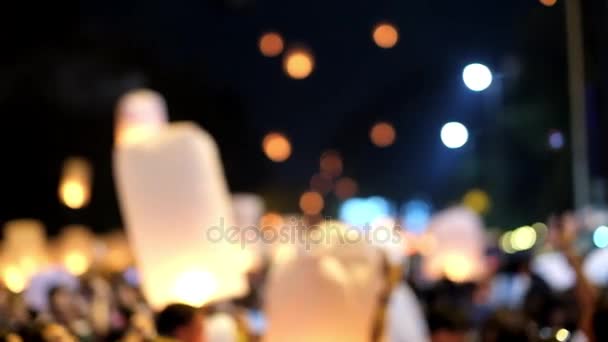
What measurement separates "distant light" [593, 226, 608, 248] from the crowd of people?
1.44ft

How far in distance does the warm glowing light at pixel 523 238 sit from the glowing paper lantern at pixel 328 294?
5545mm

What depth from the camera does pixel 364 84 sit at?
12812 mm

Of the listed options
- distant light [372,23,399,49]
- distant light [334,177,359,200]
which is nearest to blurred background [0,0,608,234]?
distant light [372,23,399,49]

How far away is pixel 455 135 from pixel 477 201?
551cm

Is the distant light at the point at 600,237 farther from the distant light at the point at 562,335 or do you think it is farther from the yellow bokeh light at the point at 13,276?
the yellow bokeh light at the point at 13,276

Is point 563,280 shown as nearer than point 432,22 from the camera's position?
Yes

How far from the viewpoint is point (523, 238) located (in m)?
9.77

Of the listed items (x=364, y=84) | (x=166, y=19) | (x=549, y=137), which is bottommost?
(x=549, y=137)

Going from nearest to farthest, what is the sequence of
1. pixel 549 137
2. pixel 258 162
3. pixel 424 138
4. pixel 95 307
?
1. pixel 95 307
2. pixel 549 137
3. pixel 424 138
4. pixel 258 162

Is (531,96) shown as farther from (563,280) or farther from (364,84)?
(364,84)

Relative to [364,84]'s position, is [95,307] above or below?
below

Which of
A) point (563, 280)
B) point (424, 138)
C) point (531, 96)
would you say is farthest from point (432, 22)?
point (424, 138)

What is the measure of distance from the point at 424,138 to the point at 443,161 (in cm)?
40

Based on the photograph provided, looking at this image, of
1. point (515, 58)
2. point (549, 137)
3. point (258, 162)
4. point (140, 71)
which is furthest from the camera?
point (258, 162)
